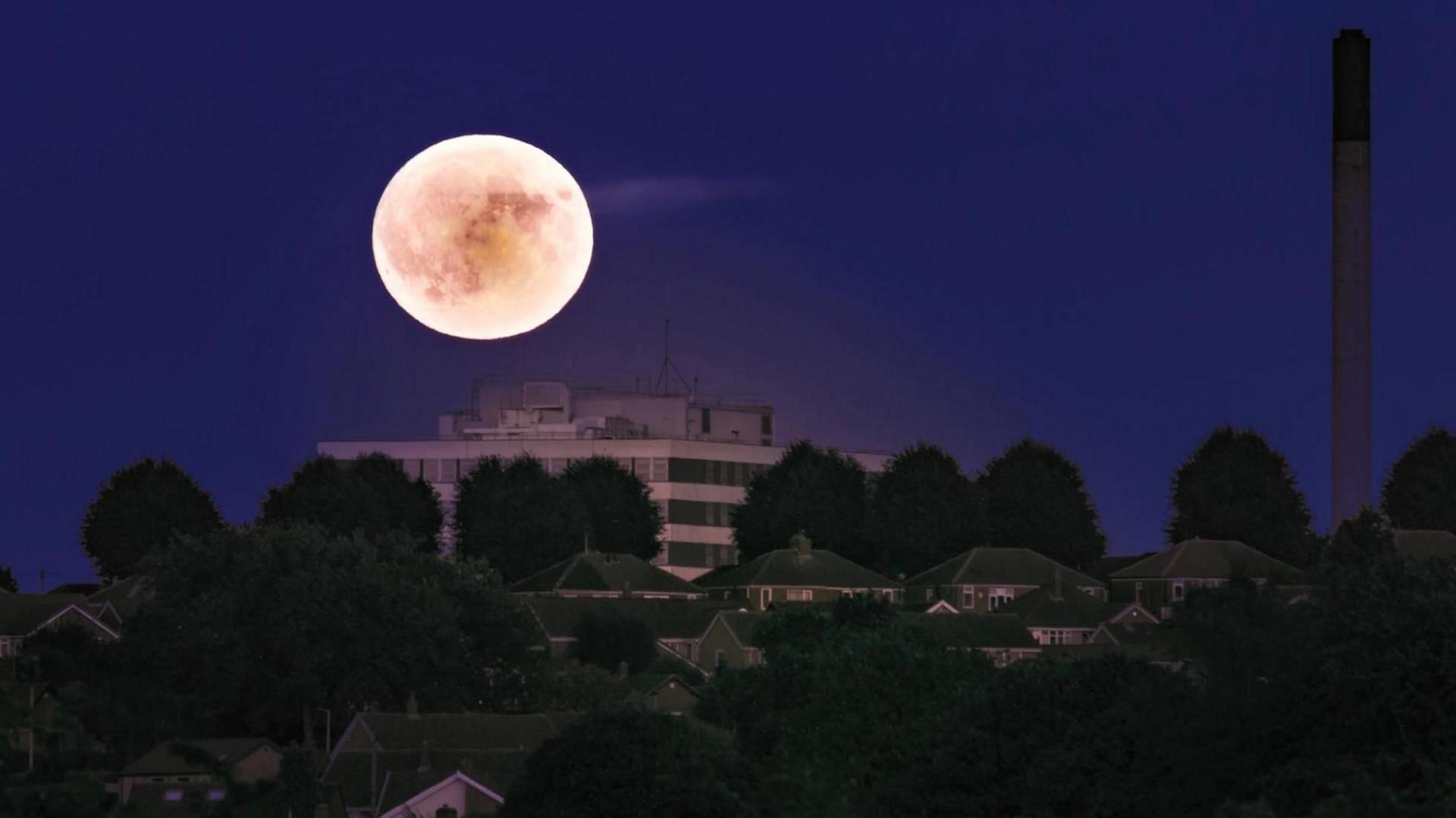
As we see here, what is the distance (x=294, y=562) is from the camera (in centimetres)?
13038

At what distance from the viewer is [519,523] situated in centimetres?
18062

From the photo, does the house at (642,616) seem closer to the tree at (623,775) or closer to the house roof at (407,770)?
the house roof at (407,770)

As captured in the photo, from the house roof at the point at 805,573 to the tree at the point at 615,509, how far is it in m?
7.60

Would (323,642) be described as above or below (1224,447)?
below

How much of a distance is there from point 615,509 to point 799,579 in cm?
1570

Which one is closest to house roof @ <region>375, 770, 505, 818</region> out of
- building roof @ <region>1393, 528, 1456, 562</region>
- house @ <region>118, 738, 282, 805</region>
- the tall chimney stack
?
house @ <region>118, 738, 282, 805</region>

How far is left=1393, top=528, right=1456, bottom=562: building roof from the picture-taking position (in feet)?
518

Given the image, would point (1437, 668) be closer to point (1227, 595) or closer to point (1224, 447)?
point (1227, 595)

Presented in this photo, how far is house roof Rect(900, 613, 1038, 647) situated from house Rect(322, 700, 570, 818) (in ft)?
147

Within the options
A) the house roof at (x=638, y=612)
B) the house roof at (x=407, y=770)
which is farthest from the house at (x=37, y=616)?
the house roof at (x=407, y=770)

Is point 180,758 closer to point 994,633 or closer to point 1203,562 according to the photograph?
point 994,633

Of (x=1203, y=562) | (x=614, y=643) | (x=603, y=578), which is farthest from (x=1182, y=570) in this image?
(x=614, y=643)

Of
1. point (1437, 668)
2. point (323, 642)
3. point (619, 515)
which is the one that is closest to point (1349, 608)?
point (1437, 668)

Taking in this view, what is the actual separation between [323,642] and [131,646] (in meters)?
9.22
